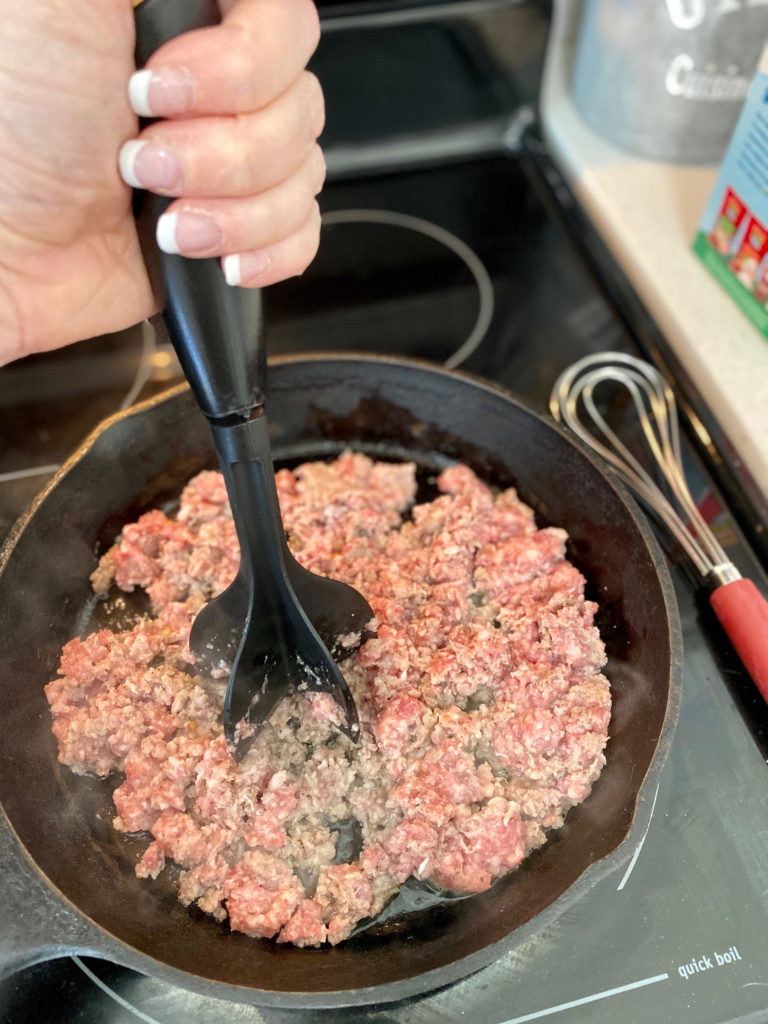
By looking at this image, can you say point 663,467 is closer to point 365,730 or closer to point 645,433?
point 645,433

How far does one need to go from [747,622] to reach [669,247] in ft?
2.46

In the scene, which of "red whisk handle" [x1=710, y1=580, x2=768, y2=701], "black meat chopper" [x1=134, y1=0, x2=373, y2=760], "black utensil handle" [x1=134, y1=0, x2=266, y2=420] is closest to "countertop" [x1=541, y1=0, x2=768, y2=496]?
"red whisk handle" [x1=710, y1=580, x2=768, y2=701]

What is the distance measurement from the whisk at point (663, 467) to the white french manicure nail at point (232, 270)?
63 centimetres

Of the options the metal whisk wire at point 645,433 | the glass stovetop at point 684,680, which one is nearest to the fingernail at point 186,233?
the glass stovetop at point 684,680

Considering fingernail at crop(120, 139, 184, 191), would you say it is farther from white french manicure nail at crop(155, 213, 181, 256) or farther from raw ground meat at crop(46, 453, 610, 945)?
raw ground meat at crop(46, 453, 610, 945)

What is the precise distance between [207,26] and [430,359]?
0.79 metres

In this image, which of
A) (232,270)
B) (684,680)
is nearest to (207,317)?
(232,270)

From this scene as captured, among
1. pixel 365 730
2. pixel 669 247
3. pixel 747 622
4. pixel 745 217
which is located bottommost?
pixel 365 730

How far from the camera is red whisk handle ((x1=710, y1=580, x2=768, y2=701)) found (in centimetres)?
100

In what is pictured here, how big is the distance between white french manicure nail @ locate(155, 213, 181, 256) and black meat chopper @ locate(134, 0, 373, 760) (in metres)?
0.01

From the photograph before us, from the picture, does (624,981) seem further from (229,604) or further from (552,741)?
(229,604)

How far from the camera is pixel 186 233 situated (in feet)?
2.30

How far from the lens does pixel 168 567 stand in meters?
1.12

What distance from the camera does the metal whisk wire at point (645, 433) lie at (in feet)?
3.75
